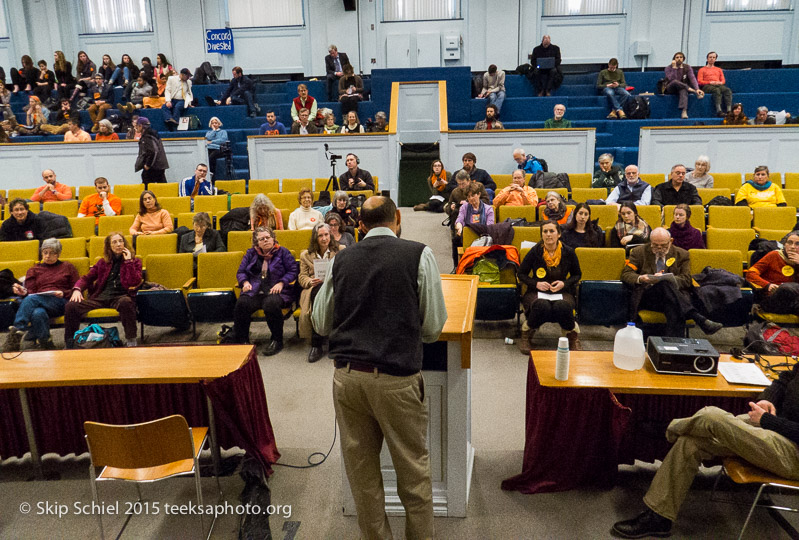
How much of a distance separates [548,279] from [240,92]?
869 centimetres

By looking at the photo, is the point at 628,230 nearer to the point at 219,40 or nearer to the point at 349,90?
the point at 349,90

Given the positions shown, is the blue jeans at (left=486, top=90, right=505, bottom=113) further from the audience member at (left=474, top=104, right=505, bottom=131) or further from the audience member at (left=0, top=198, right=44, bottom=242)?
the audience member at (left=0, top=198, right=44, bottom=242)

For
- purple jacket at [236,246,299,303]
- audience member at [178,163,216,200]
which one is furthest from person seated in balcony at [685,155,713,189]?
audience member at [178,163,216,200]

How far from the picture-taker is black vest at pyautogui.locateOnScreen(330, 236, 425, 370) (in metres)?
2.14

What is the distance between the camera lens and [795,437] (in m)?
2.35

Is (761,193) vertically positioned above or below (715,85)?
below

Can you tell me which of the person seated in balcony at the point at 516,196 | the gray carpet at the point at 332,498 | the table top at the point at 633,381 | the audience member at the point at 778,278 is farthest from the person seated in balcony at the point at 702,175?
the table top at the point at 633,381

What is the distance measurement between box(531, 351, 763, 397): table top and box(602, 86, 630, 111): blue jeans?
8618 millimetres

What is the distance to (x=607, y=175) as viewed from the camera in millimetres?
8055

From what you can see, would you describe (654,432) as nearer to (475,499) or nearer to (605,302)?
(475,499)

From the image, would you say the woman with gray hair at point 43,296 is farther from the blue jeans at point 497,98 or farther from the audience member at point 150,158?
the blue jeans at point 497,98

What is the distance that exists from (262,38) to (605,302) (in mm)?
11119

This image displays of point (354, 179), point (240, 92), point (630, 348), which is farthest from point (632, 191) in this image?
point (240, 92)

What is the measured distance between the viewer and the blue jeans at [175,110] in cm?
1120
